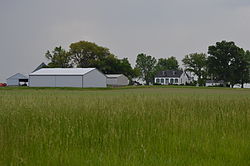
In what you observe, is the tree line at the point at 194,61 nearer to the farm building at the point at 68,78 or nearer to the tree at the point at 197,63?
the tree at the point at 197,63

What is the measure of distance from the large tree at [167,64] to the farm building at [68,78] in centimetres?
7749

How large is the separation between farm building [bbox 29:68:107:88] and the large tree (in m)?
77.5

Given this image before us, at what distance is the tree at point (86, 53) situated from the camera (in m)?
91.6

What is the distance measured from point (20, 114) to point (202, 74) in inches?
4202

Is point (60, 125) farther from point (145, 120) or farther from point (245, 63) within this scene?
point (245, 63)

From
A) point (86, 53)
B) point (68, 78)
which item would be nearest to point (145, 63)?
point (86, 53)

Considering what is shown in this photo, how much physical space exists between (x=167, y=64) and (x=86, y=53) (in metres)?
60.4

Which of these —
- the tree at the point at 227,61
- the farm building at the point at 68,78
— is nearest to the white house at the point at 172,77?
the tree at the point at 227,61

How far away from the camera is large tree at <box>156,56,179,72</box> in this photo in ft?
458

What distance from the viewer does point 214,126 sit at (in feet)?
21.4

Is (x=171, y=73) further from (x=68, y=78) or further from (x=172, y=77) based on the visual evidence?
(x=68, y=78)

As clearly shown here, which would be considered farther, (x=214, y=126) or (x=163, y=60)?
(x=163, y=60)

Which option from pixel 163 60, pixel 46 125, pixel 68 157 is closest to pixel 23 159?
pixel 68 157

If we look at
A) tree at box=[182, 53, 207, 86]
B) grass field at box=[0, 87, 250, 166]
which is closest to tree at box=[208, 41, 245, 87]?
tree at box=[182, 53, 207, 86]
